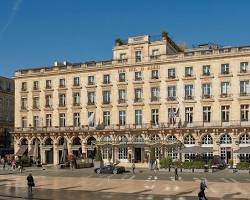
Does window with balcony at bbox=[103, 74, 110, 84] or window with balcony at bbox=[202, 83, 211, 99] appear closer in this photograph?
window with balcony at bbox=[202, 83, 211, 99]

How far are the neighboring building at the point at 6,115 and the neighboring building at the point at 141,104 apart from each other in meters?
18.5

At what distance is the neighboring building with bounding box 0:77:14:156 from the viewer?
4114 inches

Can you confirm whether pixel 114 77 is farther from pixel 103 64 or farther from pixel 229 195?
pixel 229 195

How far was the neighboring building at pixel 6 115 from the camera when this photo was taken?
10450 cm

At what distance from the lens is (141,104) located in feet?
250

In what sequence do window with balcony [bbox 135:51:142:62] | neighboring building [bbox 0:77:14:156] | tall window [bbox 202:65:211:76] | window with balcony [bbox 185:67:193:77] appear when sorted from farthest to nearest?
neighboring building [bbox 0:77:14:156] → window with balcony [bbox 135:51:142:62] → window with balcony [bbox 185:67:193:77] → tall window [bbox 202:65:211:76]

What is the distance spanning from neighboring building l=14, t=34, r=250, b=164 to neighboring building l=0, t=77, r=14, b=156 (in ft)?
60.5

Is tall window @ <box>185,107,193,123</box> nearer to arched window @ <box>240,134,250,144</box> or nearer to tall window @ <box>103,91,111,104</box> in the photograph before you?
arched window @ <box>240,134,250,144</box>

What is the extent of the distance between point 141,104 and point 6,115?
44.1 metres

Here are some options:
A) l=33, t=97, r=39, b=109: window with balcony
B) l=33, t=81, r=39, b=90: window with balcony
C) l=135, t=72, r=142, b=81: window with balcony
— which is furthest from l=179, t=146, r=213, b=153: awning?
l=33, t=81, r=39, b=90: window with balcony

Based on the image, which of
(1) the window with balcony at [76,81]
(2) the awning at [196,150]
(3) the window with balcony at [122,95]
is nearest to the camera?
(2) the awning at [196,150]

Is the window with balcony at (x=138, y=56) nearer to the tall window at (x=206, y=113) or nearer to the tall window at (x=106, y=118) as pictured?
the tall window at (x=106, y=118)

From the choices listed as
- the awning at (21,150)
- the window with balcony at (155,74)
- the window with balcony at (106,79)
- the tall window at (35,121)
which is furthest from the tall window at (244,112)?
the awning at (21,150)

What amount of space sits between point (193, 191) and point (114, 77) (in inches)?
1690
